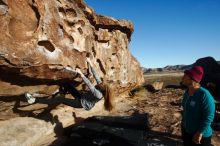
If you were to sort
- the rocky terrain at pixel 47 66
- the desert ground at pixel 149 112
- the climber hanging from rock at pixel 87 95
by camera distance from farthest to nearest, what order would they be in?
the desert ground at pixel 149 112
the climber hanging from rock at pixel 87 95
the rocky terrain at pixel 47 66

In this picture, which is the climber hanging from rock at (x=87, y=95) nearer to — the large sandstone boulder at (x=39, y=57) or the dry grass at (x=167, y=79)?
the large sandstone boulder at (x=39, y=57)

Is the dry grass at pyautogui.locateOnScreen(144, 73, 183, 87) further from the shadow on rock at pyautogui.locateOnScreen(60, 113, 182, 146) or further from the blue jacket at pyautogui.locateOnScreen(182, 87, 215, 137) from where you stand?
the blue jacket at pyautogui.locateOnScreen(182, 87, 215, 137)

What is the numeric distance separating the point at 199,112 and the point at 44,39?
3829 millimetres

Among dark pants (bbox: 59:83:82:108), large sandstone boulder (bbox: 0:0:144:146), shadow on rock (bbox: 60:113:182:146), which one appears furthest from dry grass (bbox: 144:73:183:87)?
dark pants (bbox: 59:83:82:108)

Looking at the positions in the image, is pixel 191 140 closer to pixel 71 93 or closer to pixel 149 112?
pixel 71 93

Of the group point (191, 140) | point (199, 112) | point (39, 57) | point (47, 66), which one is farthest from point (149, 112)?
point (199, 112)

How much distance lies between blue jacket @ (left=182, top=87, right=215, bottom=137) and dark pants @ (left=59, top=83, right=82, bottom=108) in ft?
11.5

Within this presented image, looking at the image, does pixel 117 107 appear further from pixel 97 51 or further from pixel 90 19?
pixel 90 19

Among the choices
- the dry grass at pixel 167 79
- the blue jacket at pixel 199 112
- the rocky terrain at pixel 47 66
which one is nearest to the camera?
the blue jacket at pixel 199 112

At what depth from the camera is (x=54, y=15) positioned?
22.8ft

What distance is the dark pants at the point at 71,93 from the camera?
7855 mm

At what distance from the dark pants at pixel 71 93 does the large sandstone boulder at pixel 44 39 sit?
35cm

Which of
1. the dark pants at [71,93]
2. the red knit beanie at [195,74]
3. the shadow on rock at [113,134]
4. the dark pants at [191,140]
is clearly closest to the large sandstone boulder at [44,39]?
the dark pants at [71,93]

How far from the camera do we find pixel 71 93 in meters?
8.24
